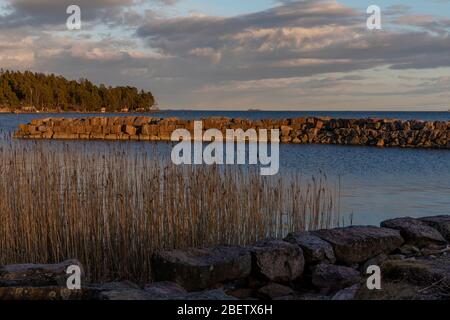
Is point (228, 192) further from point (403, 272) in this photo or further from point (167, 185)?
point (403, 272)

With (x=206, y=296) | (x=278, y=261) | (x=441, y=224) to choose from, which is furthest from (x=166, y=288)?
(x=441, y=224)

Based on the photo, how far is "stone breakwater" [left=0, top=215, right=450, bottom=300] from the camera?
13.0ft

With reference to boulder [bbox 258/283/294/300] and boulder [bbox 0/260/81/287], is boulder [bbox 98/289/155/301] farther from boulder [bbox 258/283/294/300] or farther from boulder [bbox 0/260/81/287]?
boulder [bbox 258/283/294/300]

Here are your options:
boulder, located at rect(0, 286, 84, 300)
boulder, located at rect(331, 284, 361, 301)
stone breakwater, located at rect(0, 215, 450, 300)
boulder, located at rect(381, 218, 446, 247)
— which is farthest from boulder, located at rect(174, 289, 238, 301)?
boulder, located at rect(381, 218, 446, 247)

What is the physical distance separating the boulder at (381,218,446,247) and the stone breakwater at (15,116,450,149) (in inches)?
694

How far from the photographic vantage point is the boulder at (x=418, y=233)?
608cm

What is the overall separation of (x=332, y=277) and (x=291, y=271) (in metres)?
0.33

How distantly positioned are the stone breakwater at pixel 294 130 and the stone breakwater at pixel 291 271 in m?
18.1

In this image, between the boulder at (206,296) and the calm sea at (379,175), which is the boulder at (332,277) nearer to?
the boulder at (206,296)

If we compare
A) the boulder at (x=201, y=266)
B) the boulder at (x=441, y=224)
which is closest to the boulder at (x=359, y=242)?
the boulder at (x=441, y=224)

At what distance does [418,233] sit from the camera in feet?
20.0

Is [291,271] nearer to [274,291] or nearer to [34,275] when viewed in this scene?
[274,291]
